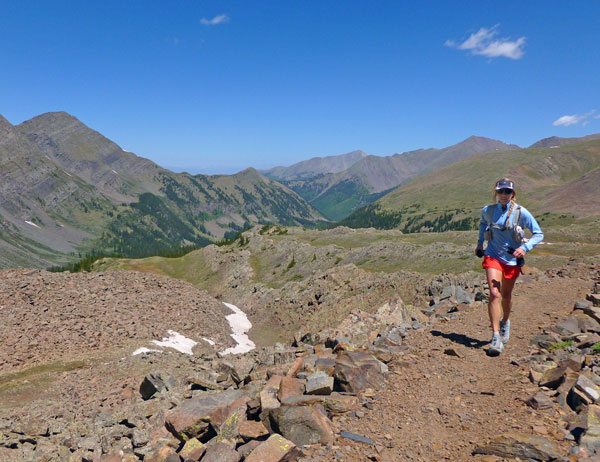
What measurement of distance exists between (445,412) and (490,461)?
6.55 feet

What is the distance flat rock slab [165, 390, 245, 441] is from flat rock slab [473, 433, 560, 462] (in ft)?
25.0

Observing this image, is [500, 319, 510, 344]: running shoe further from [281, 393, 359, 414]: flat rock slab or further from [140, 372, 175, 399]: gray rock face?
[140, 372, 175, 399]: gray rock face

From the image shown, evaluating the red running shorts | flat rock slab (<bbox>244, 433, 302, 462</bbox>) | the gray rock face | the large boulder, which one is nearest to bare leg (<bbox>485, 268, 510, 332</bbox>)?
the red running shorts

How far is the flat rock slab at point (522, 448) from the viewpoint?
650 centimetres

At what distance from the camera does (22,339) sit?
103 feet

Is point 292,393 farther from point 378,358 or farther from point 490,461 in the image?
point 490,461

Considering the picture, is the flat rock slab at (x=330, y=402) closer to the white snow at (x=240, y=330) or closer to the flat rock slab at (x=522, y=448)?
the flat rock slab at (x=522, y=448)

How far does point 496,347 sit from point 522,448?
5432 mm

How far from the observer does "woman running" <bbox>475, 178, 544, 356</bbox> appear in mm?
11391

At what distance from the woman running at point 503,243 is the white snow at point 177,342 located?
33.3 metres

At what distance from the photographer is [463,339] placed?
536 inches

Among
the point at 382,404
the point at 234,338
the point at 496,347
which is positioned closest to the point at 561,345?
the point at 496,347

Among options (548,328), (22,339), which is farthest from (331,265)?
(548,328)

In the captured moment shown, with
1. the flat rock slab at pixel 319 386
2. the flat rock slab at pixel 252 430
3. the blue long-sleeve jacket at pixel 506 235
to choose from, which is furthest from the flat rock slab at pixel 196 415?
the blue long-sleeve jacket at pixel 506 235
